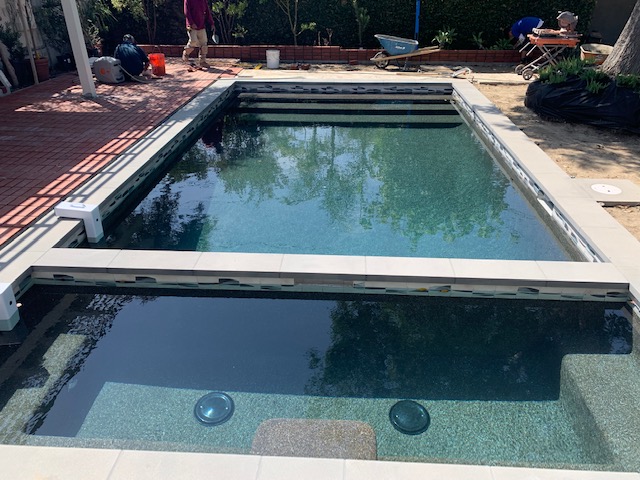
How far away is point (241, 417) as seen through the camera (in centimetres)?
376

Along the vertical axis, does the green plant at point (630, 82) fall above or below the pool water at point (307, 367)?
above

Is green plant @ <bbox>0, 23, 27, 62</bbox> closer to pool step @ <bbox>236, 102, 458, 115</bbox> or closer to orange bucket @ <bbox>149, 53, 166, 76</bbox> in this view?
orange bucket @ <bbox>149, 53, 166, 76</bbox>

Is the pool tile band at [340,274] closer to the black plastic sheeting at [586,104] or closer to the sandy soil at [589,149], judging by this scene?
the sandy soil at [589,149]

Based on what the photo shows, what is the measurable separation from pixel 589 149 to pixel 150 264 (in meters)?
7.32

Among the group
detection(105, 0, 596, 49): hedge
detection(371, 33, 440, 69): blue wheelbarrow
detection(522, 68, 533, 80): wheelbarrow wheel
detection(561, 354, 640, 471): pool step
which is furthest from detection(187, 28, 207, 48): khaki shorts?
detection(561, 354, 640, 471): pool step

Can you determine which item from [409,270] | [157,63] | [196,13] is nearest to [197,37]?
[196,13]

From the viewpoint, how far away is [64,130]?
345 inches

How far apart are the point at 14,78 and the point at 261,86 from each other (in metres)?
5.76

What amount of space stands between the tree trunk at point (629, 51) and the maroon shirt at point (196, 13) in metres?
10.1

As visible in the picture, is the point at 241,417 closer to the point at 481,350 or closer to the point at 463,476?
the point at 463,476

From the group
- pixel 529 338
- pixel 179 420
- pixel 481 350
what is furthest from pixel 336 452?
pixel 529 338

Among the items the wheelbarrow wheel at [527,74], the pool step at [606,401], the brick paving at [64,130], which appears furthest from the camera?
the wheelbarrow wheel at [527,74]

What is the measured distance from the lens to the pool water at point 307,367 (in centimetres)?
362

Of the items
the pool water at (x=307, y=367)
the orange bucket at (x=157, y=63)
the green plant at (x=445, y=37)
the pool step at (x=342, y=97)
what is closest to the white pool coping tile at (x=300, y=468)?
the pool water at (x=307, y=367)
